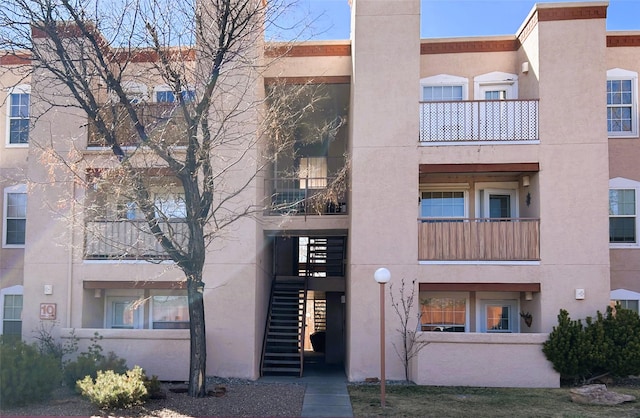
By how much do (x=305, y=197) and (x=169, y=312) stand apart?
15.8 ft

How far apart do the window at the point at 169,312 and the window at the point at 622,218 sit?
11397 millimetres

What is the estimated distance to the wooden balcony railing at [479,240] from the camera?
1497cm

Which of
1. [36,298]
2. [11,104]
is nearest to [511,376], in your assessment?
[36,298]

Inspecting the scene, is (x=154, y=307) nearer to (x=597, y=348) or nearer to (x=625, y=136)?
(x=597, y=348)

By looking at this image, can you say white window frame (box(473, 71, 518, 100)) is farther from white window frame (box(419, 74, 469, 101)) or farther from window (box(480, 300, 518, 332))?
window (box(480, 300, 518, 332))


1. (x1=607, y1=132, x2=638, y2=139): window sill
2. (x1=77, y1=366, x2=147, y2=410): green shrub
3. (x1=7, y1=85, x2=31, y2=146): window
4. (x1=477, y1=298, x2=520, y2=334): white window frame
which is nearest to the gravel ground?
(x1=77, y1=366, x2=147, y2=410): green shrub

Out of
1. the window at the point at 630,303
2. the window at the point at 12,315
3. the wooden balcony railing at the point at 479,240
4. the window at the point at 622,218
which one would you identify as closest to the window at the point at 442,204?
the wooden balcony railing at the point at 479,240

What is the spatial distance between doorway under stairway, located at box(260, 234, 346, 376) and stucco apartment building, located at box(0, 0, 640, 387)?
377 millimetres

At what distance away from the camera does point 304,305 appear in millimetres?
17109

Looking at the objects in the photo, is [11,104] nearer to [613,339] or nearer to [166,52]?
[166,52]

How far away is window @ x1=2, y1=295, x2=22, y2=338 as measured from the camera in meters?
17.4

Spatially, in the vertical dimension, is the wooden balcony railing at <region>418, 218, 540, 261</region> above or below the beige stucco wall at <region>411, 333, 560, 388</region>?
above

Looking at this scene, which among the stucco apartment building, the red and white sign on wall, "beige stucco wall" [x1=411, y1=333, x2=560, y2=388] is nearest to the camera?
"beige stucco wall" [x1=411, y1=333, x2=560, y2=388]

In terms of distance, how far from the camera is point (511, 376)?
13750mm
